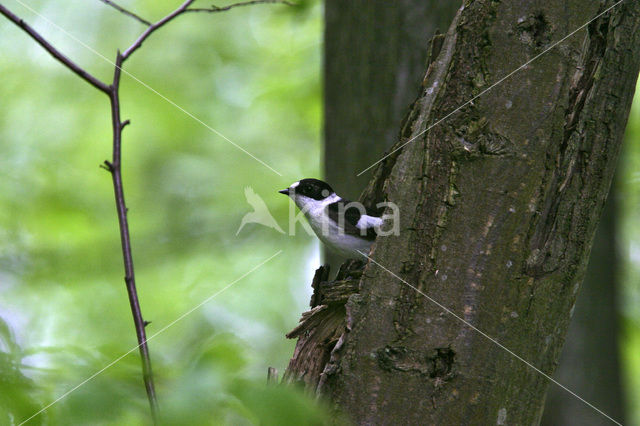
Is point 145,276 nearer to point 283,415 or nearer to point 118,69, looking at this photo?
point 118,69

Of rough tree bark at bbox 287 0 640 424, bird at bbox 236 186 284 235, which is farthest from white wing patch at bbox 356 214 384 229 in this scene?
bird at bbox 236 186 284 235

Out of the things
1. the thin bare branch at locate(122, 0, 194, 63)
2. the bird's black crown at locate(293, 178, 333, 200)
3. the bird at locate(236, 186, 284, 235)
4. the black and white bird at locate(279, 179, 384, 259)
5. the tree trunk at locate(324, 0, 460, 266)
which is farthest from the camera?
the bird at locate(236, 186, 284, 235)

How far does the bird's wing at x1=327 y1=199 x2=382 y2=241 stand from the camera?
350 centimetres

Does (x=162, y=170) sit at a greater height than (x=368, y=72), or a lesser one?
lesser

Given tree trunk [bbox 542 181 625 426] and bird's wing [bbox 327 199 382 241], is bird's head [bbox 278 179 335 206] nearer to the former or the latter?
bird's wing [bbox 327 199 382 241]

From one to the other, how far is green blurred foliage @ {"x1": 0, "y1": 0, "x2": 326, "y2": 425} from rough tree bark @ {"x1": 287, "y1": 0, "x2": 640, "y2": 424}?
3391 millimetres

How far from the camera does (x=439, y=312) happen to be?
2.03 m

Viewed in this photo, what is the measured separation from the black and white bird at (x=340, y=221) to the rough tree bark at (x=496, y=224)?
1.29 m

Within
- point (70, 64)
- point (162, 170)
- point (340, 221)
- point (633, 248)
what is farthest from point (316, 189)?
point (633, 248)

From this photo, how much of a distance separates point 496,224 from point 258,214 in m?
5.13

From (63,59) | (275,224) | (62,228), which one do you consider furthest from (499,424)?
(62,228)

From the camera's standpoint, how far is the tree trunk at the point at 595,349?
398 centimetres

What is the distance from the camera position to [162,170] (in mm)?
7016

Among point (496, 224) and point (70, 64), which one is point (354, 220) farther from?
point (70, 64)
